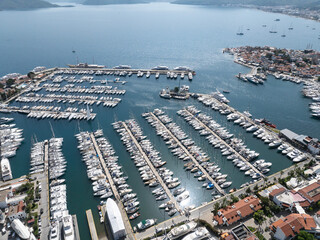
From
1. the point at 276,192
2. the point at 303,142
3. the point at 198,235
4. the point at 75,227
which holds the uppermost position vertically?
the point at 303,142

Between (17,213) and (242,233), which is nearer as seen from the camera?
(242,233)

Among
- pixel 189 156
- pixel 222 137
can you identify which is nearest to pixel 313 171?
pixel 222 137

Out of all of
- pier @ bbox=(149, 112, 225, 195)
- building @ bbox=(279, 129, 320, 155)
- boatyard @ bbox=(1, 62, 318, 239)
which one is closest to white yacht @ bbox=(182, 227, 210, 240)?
boatyard @ bbox=(1, 62, 318, 239)

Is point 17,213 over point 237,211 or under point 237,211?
under

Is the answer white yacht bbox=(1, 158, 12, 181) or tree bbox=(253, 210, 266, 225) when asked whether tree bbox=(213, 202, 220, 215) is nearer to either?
tree bbox=(253, 210, 266, 225)

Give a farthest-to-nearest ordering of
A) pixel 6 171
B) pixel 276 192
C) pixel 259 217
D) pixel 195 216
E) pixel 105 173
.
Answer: pixel 105 173 < pixel 6 171 < pixel 276 192 < pixel 195 216 < pixel 259 217

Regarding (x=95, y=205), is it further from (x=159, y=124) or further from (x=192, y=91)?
(x=192, y=91)

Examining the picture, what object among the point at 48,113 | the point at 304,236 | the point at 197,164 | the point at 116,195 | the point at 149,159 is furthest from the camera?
the point at 48,113

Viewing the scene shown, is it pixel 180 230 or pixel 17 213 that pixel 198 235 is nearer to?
pixel 180 230
